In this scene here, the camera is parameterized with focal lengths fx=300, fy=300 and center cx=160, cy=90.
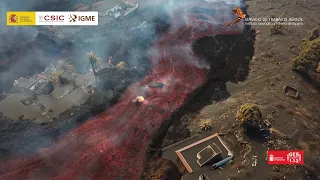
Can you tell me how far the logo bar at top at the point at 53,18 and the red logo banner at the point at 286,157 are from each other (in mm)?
51038

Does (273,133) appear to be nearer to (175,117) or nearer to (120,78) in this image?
(175,117)

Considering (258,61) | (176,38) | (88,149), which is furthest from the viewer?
(176,38)

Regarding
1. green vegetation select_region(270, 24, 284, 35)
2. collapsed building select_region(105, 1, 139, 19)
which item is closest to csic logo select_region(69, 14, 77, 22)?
collapsed building select_region(105, 1, 139, 19)

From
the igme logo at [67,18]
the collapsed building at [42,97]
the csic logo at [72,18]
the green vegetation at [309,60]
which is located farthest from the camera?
the csic logo at [72,18]

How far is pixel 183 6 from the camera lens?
3226 inches

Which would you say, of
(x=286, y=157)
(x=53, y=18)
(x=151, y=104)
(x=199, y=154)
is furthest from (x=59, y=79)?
(x=286, y=157)

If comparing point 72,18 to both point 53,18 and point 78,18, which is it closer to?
point 78,18

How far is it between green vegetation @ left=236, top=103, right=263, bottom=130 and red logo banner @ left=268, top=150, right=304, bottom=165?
4.63 metres

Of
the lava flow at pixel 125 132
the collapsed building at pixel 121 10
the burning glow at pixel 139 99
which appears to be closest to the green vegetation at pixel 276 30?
the lava flow at pixel 125 132

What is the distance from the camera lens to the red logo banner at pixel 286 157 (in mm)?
42925

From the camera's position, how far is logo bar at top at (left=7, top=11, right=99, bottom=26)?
241ft

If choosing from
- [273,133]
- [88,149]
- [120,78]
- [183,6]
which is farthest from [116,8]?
[273,133]

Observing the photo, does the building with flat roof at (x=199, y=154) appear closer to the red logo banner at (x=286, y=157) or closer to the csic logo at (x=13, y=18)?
the red logo banner at (x=286, y=157)

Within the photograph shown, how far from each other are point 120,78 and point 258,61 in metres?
29.6
